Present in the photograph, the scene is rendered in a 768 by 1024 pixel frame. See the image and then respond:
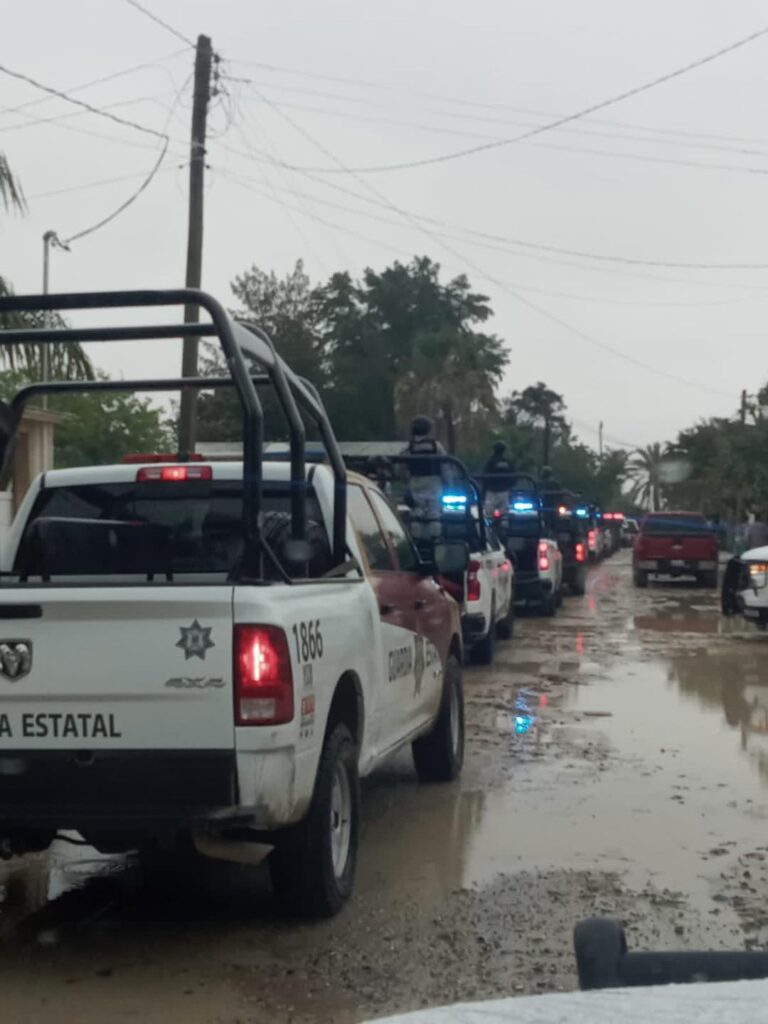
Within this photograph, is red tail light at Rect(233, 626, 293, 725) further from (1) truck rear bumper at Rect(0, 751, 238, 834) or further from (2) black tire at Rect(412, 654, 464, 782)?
(2) black tire at Rect(412, 654, 464, 782)

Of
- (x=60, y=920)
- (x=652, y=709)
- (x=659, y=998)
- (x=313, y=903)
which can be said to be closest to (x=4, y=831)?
(x=60, y=920)

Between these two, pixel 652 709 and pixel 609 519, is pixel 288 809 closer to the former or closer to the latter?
pixel 652 709

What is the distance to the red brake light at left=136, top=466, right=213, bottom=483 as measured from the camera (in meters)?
7.22

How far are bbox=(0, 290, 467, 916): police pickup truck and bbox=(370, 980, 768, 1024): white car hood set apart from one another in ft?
10.4

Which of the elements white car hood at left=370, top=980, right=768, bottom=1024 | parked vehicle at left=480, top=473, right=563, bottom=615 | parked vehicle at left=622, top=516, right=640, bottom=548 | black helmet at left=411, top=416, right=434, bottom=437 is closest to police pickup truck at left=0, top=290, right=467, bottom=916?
white car hood at left=370, top=980, right=768, bottom=1024

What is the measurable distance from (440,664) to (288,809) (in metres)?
3.37

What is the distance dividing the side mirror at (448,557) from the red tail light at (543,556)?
542 inches

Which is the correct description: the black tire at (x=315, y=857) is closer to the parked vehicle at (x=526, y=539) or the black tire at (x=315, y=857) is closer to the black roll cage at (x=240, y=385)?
the black roll cage at (x=240, y=385)

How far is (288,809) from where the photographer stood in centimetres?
555

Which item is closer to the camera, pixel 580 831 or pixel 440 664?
pixel 580 831

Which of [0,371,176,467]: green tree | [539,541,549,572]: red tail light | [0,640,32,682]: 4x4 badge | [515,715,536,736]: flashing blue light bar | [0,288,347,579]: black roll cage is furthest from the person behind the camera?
[0,371,176,467]: green tree

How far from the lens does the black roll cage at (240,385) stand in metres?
5.80

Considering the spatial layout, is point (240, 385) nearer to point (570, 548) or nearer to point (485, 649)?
point (485, 649)

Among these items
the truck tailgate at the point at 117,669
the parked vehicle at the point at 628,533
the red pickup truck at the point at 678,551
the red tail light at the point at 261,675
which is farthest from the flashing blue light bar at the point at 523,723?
the parked vehicle at the point at 628,533
